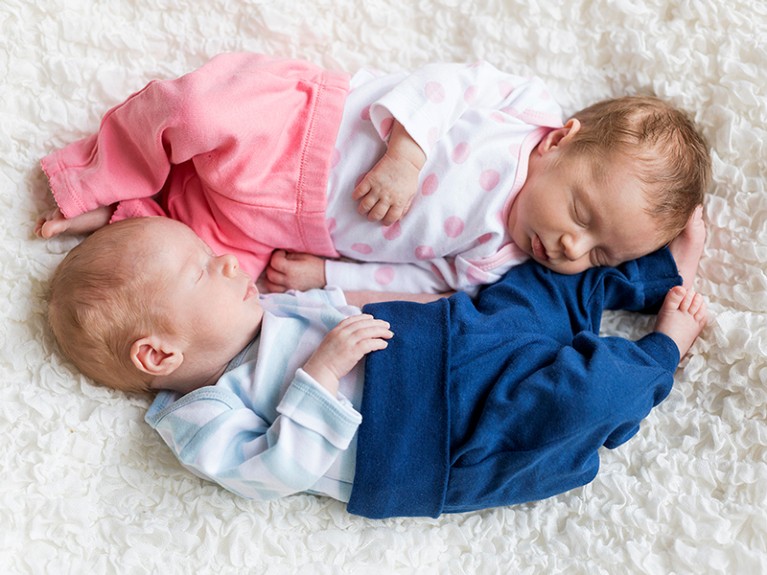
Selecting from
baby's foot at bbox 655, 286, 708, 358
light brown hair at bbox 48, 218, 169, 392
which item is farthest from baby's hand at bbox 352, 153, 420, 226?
baby's foot at bbox 655, 286, 708, 358

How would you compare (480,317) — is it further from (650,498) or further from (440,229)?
(650,498)

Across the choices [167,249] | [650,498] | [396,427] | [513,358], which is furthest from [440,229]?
[650,498]

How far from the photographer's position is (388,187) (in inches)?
62.7

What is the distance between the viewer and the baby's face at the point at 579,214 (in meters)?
1.56

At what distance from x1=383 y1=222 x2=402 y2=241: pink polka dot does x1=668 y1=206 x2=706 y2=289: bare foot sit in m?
0.59

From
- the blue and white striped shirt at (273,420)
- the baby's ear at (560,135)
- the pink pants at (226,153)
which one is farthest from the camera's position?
the baby's ear at (560,135)

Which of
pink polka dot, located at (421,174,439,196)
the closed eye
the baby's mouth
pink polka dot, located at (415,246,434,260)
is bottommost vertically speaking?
pink polka dot, located at (415,246,434,260)

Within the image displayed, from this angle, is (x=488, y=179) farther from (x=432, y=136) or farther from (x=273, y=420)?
(x=273, y=420)

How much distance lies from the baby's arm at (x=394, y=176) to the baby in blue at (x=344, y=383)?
0.69 feet

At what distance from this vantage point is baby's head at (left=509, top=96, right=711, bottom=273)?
1561mm

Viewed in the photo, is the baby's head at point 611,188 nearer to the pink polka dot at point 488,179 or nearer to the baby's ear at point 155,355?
the pink polka dot at point 488,179

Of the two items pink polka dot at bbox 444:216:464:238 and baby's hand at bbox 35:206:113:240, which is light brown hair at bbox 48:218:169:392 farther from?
pink polka dot at bbox 444:216:464:238

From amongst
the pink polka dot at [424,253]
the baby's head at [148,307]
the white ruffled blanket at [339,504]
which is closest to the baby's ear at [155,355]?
the baby's head at [148,307]

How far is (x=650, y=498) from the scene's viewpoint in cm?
150
